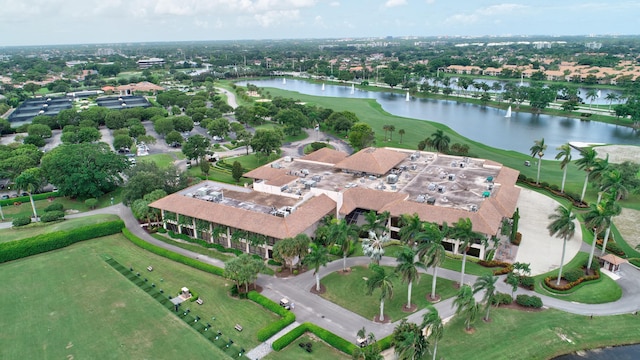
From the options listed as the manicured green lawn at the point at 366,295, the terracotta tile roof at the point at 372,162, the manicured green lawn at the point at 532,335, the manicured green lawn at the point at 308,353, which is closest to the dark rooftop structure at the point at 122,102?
the terracotta tile roof at the point at 372,162

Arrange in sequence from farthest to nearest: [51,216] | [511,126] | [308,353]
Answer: [511,126], [51,216], [308,353]

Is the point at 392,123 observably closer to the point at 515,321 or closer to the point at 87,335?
the point at 515,321

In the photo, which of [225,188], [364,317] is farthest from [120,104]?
[364,317]

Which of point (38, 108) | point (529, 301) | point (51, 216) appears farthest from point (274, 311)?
point (38, 108)

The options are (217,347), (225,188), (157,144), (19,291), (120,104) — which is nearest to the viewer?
(217,347)

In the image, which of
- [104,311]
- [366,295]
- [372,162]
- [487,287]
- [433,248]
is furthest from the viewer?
[372,162]

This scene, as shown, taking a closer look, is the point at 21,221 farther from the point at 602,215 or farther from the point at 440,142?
the point at 602,215

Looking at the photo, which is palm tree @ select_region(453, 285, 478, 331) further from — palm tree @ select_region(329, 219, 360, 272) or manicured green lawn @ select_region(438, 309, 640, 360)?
palm tree @ select_region(329, 219, 360, 272)
